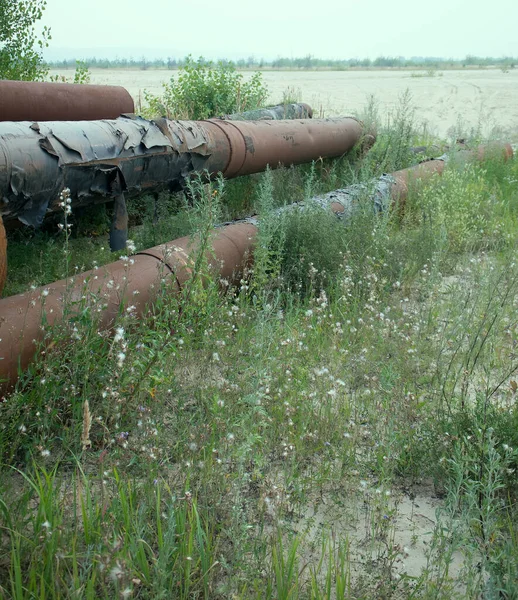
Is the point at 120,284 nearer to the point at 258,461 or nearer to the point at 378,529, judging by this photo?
the point at 258,461

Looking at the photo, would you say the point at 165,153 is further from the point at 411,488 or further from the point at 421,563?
the point at 421,563

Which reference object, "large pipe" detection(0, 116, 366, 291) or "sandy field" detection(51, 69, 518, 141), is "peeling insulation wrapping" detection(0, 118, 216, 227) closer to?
"large pipe" detection(0, 116, 366, 291)

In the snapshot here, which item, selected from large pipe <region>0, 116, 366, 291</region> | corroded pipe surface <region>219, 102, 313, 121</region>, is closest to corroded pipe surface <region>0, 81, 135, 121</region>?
large pipe <region>0, 116, 366, 291</region>

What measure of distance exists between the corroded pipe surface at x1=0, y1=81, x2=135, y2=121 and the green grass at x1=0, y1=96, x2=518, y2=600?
193 cm

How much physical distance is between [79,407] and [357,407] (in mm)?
1405

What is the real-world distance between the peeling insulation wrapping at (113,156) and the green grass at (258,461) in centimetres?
67

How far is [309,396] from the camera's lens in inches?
129

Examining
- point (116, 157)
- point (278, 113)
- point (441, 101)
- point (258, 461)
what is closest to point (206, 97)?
point (278, 113)

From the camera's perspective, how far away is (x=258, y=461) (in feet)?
8.29

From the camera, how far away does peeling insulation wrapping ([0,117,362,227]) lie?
408cm

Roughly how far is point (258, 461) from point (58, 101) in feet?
15.4

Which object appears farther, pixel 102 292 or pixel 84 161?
pixel 84 161

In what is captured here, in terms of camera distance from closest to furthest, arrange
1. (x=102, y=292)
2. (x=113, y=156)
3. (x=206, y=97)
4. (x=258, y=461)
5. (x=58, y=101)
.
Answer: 1. (x=258, y=461)
2. (x=102, y=292)
3. (x=113, y=156)
4. (x=58, y=101)
5. (x=206, y=97)

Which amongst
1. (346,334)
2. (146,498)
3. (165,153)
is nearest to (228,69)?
(165,153)
